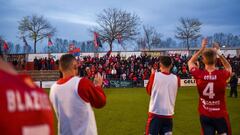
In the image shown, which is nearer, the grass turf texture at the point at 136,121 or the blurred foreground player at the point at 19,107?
the blurred foreground player at the point at 19,107

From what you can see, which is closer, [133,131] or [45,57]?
[133,131]

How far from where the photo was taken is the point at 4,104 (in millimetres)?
1896

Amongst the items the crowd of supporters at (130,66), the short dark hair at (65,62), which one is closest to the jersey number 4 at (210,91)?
the short dark hair at (65,62)

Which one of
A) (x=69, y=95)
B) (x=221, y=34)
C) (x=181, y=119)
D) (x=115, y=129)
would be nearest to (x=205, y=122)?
(x=69, y=95)

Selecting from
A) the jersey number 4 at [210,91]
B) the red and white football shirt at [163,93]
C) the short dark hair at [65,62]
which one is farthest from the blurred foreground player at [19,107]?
the red and white football shirt at [163,93]

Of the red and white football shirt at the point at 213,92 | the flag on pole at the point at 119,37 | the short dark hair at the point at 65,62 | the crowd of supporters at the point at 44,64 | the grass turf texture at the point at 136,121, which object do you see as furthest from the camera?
the flag on pole at the point at 119,37

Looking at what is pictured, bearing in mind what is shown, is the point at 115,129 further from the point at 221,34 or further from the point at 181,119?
the point at 221,34

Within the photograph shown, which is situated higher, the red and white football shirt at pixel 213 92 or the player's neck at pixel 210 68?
the player's neck at pixel 210 68

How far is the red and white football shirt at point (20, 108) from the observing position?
1.88 metres

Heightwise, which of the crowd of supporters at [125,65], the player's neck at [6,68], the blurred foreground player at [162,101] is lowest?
the crowd of supporters at [125,65]

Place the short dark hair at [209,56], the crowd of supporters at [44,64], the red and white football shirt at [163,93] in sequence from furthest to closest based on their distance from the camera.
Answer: the crowd of supporters at [44,64], the red and white football shirt at [163,93], the short dark hair at [209,56]

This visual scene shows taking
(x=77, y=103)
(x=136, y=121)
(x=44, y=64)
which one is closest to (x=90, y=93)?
(x=77, y=103)

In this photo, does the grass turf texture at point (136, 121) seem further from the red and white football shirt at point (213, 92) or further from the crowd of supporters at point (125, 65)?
the crowd of supporters at point (125, 65)

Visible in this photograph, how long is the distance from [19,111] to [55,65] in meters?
41.8
